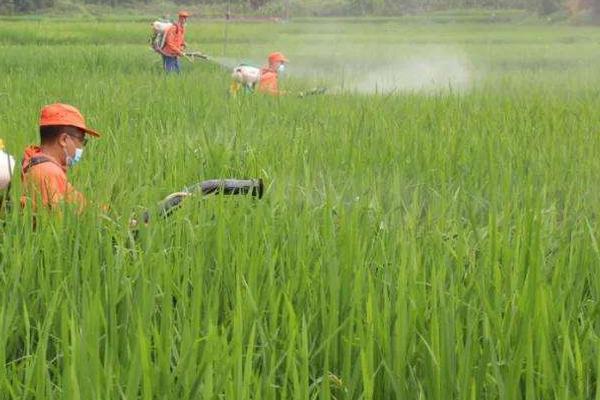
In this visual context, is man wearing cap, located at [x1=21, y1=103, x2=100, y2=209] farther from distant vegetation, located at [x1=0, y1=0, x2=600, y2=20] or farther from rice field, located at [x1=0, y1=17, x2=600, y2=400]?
distant vegetation, located at [x1=0, y1=0, x2=600, y2=20]

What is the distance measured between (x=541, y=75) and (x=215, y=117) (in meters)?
7.23

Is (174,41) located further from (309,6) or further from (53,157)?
(309,6)

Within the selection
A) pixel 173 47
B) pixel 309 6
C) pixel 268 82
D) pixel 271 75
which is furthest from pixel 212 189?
pixel 309 6

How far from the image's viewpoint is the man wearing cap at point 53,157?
2.52 m

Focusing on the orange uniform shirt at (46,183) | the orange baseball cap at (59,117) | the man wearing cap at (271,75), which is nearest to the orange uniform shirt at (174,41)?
the man wearing cap at (271,75)

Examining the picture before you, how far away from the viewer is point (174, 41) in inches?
435

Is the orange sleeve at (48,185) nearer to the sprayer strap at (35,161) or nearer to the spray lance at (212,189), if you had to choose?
the sprayer strap at (35,161)

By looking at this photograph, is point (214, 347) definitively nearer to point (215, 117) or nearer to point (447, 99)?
point (215, 117)

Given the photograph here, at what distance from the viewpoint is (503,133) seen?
191 inches

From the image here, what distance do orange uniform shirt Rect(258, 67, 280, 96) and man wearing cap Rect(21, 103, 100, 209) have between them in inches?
188

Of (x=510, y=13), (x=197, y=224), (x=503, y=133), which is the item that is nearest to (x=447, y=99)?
(x=503, y=133)

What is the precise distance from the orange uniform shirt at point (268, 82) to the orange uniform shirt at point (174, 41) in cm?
296

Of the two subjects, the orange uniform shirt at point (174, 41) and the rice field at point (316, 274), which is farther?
the orange uniform shirt at point (174, 41)

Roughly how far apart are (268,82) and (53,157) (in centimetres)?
517
